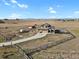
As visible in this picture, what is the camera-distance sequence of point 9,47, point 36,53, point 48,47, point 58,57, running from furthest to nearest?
point 48,47 < point 9,47 < point 36,53 < point 58,57

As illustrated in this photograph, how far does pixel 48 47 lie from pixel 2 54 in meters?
12.3

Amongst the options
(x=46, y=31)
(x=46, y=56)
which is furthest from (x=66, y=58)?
(x=46, y=31)

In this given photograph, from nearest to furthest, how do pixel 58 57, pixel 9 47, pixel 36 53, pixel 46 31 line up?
1. pixel 58 57
2. pixel 36 53
3. pixel 9 47
4. pixel 46 31

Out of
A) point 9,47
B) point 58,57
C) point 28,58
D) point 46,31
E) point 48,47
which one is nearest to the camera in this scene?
point 28,58

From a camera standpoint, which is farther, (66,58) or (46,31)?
(46,31)

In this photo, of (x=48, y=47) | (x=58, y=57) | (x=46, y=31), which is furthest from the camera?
(x=46, y=31)

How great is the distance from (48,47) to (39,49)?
3727 millimetres

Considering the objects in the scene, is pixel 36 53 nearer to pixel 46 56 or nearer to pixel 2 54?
pixel 46 56

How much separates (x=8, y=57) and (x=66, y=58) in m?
9.17

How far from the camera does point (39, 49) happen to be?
39.8 meters

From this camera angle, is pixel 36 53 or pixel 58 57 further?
pixel 36 53

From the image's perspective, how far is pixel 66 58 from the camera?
108ft

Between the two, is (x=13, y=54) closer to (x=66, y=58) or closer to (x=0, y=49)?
(x=0, y=49)

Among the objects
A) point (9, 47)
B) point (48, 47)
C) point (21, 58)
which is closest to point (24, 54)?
point (21, 58)
